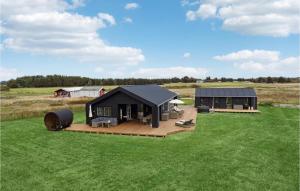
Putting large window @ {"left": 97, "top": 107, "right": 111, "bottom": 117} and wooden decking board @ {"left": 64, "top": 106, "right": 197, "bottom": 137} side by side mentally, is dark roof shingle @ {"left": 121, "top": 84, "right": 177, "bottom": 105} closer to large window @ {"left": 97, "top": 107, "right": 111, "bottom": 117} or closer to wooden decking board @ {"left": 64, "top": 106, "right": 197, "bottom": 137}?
wooden decking board @ {"left": 64, "top": 106, "right": 197, "bottom": 137}

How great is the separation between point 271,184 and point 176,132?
9.36 metres

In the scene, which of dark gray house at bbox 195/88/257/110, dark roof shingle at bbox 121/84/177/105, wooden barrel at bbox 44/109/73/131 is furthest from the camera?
dark gray house at bbox 195/88/257/110

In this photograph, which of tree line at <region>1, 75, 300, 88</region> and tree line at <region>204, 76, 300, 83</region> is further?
tree line at <region>204, 76, 300, 83</region>

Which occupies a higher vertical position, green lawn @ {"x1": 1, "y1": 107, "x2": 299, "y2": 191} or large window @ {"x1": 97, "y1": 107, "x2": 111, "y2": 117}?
large window @ {"x1": 97, "y1": 107, "x2": 111, "y2": 117}

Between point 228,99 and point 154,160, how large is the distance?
73.4ft

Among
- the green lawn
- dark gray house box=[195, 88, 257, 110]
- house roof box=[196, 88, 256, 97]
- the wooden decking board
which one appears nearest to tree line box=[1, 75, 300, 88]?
house roof box=[196, 88, 256, 97]

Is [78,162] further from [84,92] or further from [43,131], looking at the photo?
[84,92]

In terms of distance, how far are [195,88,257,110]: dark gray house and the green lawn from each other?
40.0ft

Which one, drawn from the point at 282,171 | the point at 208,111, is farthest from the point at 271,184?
the point at 208,111

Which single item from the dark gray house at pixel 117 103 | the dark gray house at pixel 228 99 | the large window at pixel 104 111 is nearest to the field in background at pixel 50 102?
the dark gray house at pixel 228 99

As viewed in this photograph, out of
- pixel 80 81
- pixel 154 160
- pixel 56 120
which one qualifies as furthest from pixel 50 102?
pixel 80 81

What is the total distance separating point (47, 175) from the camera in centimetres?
1216

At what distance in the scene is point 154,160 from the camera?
45.7ft

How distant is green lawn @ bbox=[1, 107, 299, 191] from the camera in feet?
36.9
